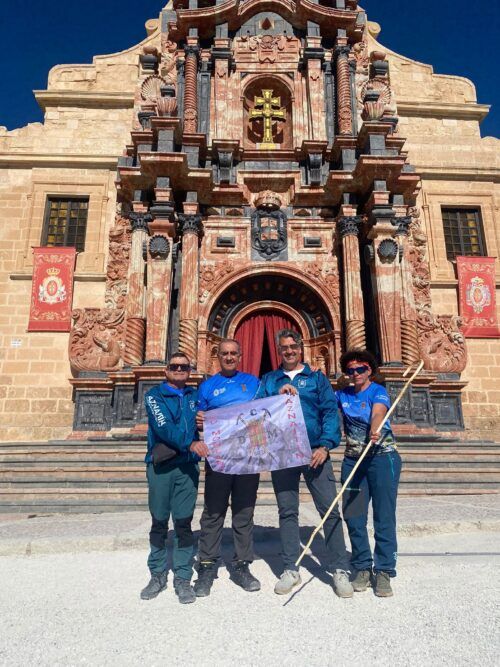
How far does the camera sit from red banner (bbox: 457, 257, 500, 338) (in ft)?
42.9

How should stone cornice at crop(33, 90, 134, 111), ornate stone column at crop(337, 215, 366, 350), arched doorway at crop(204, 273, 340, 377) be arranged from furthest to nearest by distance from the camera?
stone cornice at crop(33, 90, 134, 111), arched doorway at crop(204, 273, 340, 377), ornate stone column at crop(337, 215, 366, 350)

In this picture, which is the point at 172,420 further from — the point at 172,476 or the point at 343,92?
the point at 343,92

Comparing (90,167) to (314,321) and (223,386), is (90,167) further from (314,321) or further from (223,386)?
(223,386)

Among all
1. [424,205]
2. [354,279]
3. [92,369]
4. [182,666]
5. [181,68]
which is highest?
[181,68]

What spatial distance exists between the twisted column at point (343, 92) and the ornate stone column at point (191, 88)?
4.17 meters

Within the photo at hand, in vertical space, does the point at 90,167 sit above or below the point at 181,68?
below

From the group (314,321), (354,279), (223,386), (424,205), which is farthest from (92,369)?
(424,205)

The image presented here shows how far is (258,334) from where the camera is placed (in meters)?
12.8

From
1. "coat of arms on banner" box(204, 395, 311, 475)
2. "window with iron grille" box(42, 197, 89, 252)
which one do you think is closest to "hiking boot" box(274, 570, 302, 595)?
"coat of arms on banner" box(204, 395, 311, 475)

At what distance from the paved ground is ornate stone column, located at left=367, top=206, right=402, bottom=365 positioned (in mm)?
7425

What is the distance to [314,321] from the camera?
12719mm

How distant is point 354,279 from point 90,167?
8503 mm

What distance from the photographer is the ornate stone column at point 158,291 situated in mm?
11133

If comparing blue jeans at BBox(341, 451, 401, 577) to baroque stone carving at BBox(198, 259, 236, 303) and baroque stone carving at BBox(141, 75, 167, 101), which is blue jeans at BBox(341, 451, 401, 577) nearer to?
baroque stone carving at BBox(198, 259, 236, 303)
